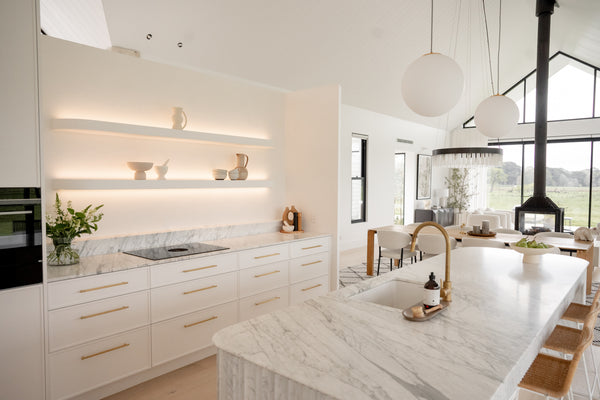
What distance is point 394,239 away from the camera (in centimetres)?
464

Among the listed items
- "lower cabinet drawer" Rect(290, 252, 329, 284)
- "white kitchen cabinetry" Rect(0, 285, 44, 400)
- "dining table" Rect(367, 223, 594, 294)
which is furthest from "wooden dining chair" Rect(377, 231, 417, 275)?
"white kitchen cabinetry" Rect(0, 285, 44, 400)

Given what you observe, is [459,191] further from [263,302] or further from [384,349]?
[384,349]

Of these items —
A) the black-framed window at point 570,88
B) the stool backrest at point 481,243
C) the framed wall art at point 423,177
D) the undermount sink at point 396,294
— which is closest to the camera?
the undermount sink at point 396,294

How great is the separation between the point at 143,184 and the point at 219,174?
754mm

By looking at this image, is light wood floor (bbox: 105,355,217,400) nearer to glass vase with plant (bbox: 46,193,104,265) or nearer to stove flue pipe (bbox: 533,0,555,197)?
glass vase with plant (bbox: 46,193,104,265)

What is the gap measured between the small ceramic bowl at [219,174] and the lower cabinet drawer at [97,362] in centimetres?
151

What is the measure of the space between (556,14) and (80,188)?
8186mm

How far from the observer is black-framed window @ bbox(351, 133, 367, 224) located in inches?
297

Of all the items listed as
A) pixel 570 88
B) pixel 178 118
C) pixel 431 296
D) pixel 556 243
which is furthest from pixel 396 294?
pixel 570 88

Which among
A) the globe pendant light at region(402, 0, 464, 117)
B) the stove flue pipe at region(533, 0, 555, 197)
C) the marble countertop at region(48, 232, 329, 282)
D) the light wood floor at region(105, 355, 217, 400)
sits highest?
the stove flue pipe at region(533, 0, 555, 197)

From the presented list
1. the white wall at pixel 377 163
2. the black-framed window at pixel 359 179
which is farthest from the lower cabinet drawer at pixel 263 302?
the black-framed window at pixel 359 179

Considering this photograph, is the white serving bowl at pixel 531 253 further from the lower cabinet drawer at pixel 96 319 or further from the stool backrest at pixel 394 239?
the lower cabinet drawer at pixel 96 319

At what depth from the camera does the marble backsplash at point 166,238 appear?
2793 millimetres

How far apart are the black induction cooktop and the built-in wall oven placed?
735mm
